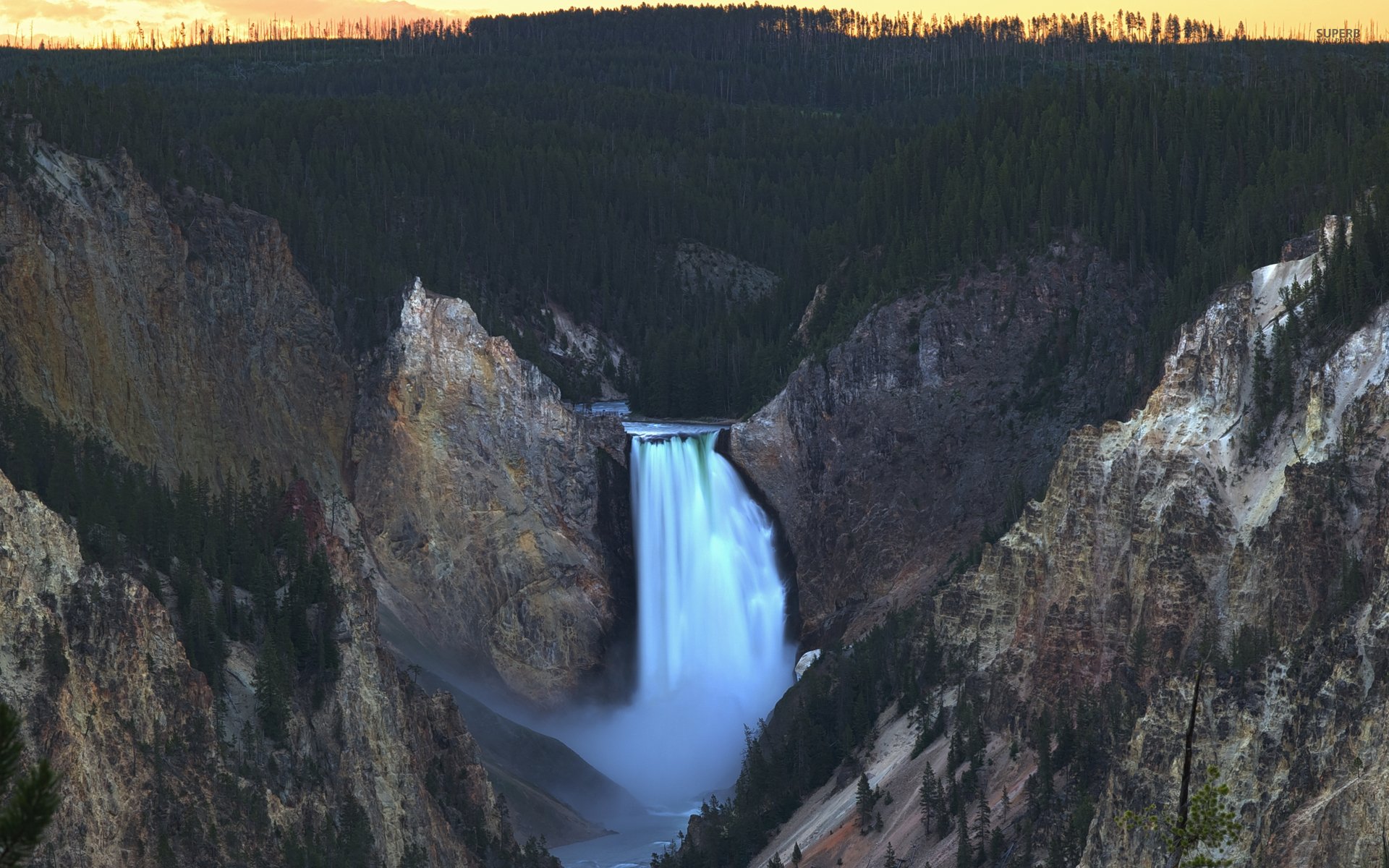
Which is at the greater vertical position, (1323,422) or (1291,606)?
(1323,422)

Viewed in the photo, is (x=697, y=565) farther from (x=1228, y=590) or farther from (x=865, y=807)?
(x=1228, y=590)

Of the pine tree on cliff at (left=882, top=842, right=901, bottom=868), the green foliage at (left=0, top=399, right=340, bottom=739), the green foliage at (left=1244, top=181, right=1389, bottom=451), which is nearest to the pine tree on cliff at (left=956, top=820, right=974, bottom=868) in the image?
the pine tree on cliff at (left=882, top=842, right=901, bottom=868)

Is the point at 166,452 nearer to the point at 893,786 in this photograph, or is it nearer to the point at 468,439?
the point at 468,439

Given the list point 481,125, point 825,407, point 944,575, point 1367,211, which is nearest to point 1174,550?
point 1367,211

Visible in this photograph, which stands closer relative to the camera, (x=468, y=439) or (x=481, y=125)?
(x=468, y=439)

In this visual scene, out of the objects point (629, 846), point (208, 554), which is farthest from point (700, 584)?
point (208, 554)

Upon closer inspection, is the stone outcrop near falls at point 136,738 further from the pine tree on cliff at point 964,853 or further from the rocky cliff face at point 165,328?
the rocky cliff face at point 165,328

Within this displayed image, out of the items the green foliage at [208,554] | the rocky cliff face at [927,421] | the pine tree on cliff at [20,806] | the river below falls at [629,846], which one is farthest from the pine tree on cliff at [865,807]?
the pine tree on cliff at [20,806]
